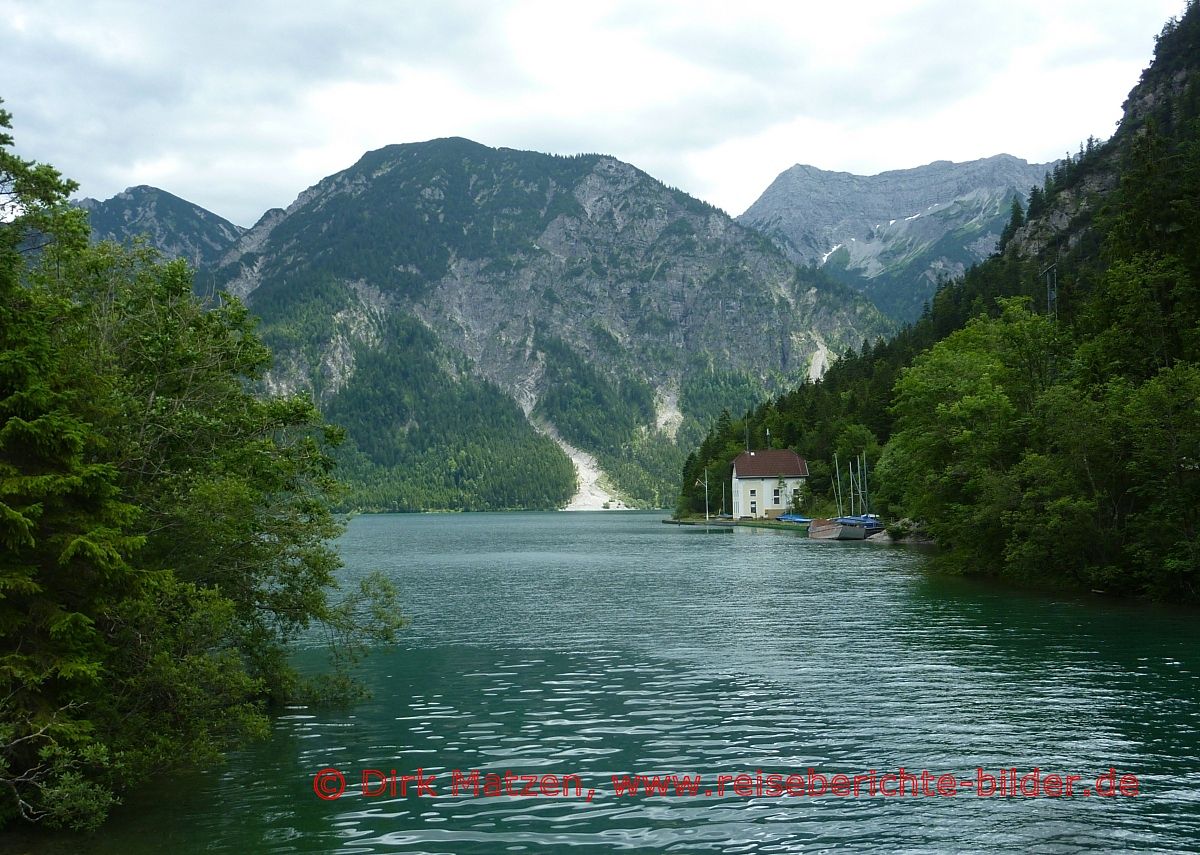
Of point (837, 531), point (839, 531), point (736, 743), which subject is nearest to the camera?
point (736, 743)

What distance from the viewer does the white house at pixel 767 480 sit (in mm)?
166875

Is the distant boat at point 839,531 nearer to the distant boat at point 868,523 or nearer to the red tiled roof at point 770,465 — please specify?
the distant boat at point 868,523

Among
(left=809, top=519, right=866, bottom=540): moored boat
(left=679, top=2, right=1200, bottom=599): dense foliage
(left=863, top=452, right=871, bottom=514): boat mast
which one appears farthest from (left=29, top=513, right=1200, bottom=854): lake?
(left=863, top=452, right=871, bottom=514): boat mast

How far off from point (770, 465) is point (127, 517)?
157135mm

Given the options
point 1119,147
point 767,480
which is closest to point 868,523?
point 767,480

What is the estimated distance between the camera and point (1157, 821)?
1619cm

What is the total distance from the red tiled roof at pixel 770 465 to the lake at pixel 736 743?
4790 inches

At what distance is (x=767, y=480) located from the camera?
16988cm

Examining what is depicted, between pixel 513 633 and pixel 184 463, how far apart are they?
70.1 feet

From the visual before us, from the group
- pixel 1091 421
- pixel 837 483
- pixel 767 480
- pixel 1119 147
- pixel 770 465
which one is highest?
pixel 1119 147

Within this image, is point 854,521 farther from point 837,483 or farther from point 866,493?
point 837,483

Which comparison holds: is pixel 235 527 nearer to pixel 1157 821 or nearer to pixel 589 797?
pixel 589 797

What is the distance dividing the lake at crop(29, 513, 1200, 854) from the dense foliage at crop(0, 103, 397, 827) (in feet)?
5.80

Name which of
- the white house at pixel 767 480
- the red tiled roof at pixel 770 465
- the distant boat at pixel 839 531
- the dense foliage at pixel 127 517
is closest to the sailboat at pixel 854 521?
the distant boat at pixel 839 531
